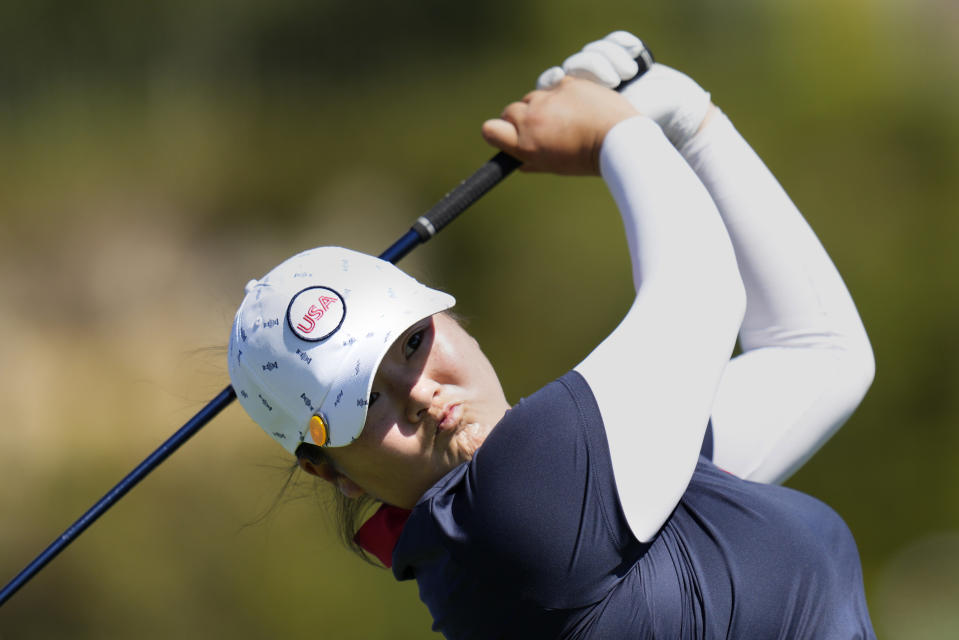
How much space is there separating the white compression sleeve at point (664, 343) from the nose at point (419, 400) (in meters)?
0.15

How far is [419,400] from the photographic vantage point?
2.50 feet

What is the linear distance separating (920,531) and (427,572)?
195 centimetres

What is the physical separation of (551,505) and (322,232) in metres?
1.77

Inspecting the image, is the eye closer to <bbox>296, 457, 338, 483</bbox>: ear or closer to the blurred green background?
<bbox>296, 457, 338, 483</bbox>: ear

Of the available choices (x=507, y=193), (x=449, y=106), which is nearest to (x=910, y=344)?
(x=507, y=193)

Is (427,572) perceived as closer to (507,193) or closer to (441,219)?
(441,219)

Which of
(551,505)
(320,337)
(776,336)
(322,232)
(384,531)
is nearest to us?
(551,505)

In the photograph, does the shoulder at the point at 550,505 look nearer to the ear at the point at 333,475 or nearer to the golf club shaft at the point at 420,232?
the ear at the point at 333,475

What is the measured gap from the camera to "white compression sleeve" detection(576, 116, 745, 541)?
2.10 feet

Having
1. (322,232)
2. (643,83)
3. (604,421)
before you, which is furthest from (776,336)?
(322,232)

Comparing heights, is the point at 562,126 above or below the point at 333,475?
above

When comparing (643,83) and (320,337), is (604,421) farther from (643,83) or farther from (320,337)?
(643,83)

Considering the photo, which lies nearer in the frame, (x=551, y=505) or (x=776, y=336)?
(x=551, y=505)

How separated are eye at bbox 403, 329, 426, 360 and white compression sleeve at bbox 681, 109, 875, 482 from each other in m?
0.32
